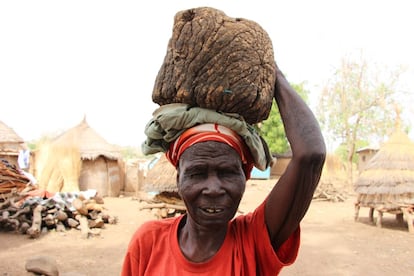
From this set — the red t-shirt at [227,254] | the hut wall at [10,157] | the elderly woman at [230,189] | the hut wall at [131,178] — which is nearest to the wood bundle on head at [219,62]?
the elderly woman at [230,189]

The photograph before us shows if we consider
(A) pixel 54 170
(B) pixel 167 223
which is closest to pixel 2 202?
(A) pixel 54 170

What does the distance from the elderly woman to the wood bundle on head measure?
68mm

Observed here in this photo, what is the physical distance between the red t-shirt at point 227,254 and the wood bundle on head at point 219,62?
0.40 metres

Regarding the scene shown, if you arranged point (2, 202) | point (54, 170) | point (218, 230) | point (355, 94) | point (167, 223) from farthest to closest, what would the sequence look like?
1. point (355, 94)
2. point (54, 170)
3. point (2, 202)
4. point (167, 223)
5. point (218, 230)

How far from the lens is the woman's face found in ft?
4.23

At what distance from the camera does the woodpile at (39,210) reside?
29.3ft

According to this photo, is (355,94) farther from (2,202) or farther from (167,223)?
(167,223)

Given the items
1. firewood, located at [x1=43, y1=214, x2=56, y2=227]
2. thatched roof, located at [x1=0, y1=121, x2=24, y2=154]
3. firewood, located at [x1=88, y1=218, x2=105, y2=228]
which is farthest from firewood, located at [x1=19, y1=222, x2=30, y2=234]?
thatched roof, located at [x1=0, y1=121, x2=24, y2=154]

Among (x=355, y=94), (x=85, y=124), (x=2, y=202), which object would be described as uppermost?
(x=355, y=94)

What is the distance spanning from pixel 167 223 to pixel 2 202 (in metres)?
9.92

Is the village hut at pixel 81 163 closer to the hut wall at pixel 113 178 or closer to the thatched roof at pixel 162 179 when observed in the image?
the hut wall at pixel 113 178

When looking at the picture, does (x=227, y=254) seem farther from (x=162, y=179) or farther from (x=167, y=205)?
(x=167, y=205)

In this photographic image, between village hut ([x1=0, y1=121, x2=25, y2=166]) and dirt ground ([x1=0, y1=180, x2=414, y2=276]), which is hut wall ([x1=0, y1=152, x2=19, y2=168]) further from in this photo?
dirt ground ([x1=0, y1=180, x2=414, y2=276])

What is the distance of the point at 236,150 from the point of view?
1333mm
